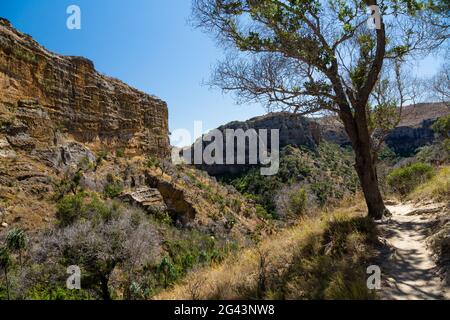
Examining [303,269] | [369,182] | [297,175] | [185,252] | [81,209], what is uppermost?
[297,175]

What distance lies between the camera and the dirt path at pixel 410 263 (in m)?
3.75

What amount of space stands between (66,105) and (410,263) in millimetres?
28450

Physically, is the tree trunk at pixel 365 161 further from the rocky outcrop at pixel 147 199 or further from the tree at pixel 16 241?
the rocky outcrop at pixel 147 199

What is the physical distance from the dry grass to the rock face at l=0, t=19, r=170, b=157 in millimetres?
19842

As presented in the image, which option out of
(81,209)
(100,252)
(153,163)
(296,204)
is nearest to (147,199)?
(81,209)

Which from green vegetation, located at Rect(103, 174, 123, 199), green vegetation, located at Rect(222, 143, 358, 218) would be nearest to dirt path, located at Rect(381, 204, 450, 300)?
green vegetation, located at Rect(103, 174, 123, 199)

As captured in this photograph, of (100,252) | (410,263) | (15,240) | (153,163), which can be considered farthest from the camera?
(153,163)

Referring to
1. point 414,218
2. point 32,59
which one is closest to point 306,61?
point 414,218

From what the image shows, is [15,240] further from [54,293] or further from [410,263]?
[410,263]

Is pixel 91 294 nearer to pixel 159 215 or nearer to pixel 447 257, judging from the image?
pixel 159 215

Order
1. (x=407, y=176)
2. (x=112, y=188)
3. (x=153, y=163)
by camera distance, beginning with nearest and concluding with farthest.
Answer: (x=407, y=176)
(x=112, y=188)
(x=153, y=163)

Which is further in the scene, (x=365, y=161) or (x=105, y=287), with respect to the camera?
(x=105, y=287)

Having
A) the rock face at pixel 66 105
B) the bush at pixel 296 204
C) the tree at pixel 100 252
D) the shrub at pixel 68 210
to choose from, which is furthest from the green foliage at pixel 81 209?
the bush at pixel 296 204

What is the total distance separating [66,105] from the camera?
27656 millimetres
